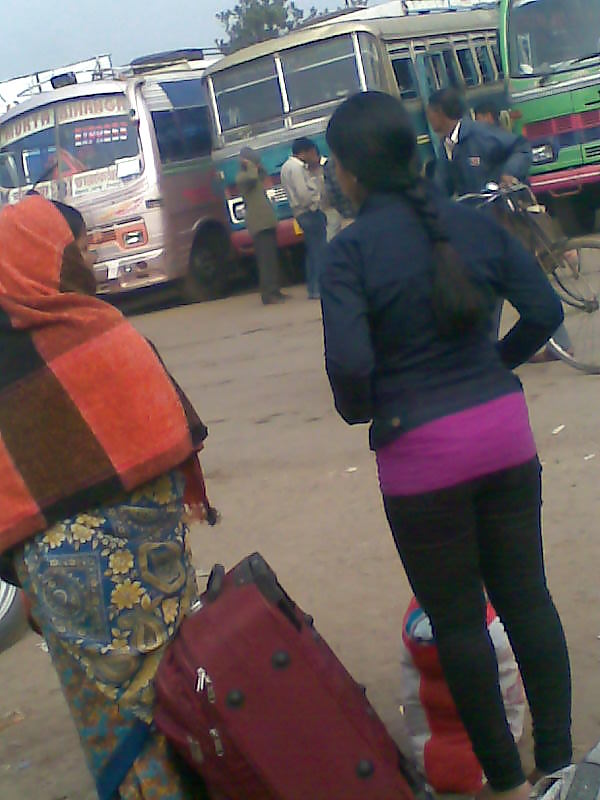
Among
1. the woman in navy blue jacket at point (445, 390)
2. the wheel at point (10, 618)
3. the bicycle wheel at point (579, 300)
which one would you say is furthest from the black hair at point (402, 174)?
the bicycle wheel at point (579, 300)

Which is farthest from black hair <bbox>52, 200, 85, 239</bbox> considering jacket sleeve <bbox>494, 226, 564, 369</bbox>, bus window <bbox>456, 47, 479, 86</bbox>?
bus window <bbox>456, 47, 479, 86</bbox>

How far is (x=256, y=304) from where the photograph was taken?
13.0 m

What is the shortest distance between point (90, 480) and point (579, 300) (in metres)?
4.89

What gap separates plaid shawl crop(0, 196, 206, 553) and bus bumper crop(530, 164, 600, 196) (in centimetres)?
957

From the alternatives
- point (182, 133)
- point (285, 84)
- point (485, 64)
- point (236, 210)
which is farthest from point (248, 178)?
point (485, 64)

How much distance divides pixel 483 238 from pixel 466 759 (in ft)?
4.43

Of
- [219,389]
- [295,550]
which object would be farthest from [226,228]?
[295,550]

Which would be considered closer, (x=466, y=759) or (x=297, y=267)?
(x=466, y=759)

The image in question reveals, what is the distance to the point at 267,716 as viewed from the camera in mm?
2463

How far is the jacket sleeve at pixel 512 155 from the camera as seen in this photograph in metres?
6.58

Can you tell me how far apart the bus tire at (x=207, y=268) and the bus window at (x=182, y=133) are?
38.3 inches

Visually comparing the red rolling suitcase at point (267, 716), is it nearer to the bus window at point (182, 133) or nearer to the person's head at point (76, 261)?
the person's head at point (76, 261)

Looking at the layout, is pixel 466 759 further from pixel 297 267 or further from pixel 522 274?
pixel 297 267

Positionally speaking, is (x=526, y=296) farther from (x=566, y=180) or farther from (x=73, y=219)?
(x=566, y=180)
